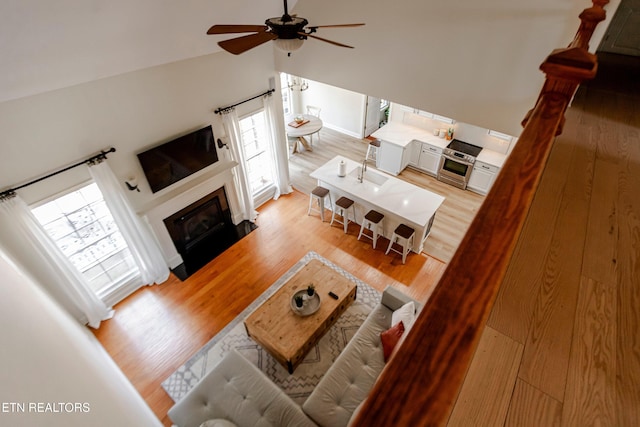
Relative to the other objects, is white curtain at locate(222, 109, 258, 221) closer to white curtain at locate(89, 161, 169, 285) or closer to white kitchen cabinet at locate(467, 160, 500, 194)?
white curtain at locate(89, 161, 169, 285)

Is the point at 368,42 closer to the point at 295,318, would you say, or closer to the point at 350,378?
the point at 295,318

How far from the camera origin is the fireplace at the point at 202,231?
5.14m

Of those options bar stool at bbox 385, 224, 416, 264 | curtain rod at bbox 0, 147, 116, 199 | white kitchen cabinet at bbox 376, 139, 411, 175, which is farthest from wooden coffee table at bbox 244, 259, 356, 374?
white kitchen cabinet at bbox 376, 139, 411, 175

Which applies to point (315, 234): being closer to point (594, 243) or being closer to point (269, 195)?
point (269, 195)

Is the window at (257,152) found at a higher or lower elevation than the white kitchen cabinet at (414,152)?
higher

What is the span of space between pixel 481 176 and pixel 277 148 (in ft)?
14.2

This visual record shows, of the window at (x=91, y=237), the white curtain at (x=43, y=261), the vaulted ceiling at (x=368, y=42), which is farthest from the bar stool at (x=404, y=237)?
the white curtain at (x=43, y=261)

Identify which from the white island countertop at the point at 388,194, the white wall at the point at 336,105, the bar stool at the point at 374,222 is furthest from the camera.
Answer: the white wall at the point at 336,105

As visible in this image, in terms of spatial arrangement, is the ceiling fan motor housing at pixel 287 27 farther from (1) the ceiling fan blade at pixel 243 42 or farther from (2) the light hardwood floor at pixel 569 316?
(2) the light hardwood floor at pixel 569 316

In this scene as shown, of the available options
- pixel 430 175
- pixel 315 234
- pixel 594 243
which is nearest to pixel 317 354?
pixel 315 234

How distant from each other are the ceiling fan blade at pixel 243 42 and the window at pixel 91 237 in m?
2.98

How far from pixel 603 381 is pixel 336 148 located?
8.19 m

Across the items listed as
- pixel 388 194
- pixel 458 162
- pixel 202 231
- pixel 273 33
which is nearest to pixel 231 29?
pixel 273 33

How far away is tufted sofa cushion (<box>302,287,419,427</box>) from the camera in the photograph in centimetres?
310
